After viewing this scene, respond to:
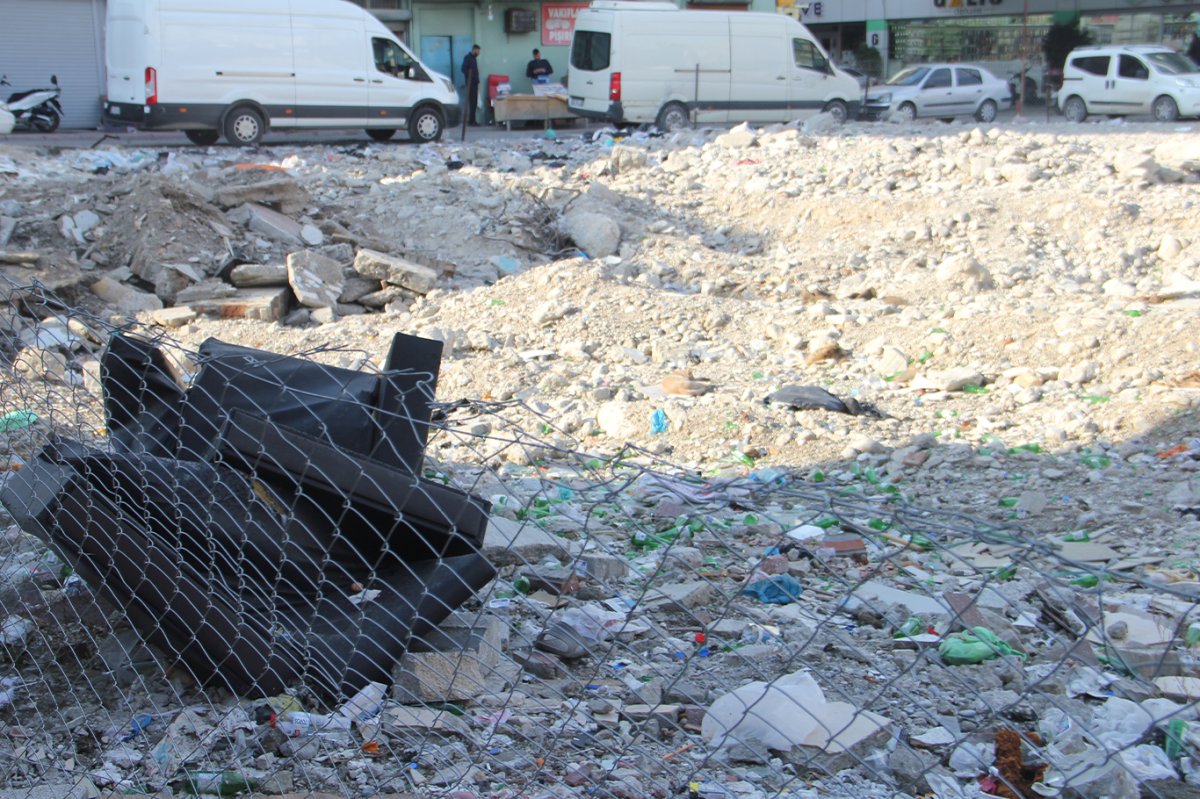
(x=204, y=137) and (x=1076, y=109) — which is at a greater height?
(x=1076, y=109)

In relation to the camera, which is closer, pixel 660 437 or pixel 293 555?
pixel 293 555

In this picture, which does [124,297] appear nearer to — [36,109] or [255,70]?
[255,70]

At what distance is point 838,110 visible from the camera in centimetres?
2214

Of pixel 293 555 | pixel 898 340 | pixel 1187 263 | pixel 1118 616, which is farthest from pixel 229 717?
pixel 1187 263

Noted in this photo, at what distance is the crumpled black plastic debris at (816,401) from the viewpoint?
7371 mm

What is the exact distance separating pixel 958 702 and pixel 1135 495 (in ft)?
10.0

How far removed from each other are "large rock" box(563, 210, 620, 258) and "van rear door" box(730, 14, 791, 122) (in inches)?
409

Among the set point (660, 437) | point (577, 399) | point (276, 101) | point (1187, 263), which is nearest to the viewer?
point (660, 437)

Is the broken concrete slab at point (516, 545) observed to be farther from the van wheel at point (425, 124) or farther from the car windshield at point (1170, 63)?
the car windshield at point (1170, 63)

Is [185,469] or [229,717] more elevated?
[185,469]

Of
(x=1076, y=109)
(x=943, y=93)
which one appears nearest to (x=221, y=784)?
(x=943, y=93)

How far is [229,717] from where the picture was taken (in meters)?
2.77

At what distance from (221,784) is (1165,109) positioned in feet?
81.9

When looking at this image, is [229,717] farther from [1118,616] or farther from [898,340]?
[898,340]
